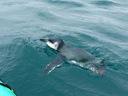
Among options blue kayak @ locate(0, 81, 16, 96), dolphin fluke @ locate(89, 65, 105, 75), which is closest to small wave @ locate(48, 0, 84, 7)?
dolphin fluke @ locate(89, 65, 105, 75)

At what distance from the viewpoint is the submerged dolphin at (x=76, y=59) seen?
10.7 m

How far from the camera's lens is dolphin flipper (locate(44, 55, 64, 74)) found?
34.3 feet

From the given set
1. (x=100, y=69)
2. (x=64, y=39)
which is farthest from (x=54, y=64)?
(x=64, y=39)

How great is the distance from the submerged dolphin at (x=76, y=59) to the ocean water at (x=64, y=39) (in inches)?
10.7

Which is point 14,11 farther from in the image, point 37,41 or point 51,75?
point 51,75

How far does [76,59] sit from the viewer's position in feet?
36.3

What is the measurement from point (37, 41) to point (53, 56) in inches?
65.0

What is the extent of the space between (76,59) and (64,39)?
322cm

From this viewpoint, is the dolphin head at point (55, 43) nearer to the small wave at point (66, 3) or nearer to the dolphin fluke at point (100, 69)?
the dolphin fluke at point (100, 69)

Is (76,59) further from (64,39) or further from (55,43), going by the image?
(64,39)

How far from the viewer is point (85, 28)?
16.9 m

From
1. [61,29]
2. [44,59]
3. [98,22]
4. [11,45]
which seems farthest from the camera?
[98,22]

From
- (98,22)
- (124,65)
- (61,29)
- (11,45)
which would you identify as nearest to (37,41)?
(11,45)

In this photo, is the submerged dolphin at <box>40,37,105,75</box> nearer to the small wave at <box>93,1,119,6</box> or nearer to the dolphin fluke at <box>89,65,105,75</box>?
the dolphin fluke at <box>89,65,105,75</box>
